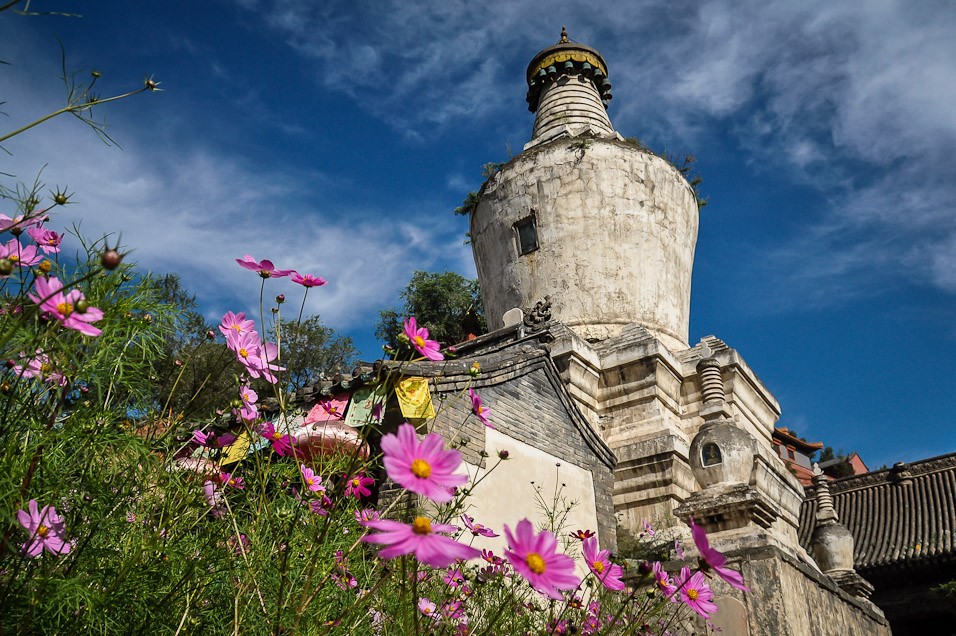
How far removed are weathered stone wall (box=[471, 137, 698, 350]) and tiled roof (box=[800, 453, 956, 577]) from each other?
5555 millimetres

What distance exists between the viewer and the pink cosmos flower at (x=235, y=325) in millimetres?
2172

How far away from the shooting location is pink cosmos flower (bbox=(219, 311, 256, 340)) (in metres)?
2.17

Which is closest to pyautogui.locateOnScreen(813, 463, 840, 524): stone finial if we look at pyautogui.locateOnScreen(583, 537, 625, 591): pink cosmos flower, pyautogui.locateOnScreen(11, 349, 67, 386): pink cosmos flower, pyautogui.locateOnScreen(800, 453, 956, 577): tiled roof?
pyautogui.locateOnScreen(800, 453, 956, 577): tiled roof

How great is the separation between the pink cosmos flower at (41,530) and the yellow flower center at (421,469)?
873mm

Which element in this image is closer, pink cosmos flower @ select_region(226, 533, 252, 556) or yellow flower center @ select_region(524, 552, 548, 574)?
yellow flower center @ select_region(524, 552, 548, 574)

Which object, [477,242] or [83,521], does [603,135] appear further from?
[83,521]

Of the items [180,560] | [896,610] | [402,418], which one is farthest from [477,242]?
[180,560]

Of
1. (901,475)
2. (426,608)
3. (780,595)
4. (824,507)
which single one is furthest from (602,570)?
(901,475)

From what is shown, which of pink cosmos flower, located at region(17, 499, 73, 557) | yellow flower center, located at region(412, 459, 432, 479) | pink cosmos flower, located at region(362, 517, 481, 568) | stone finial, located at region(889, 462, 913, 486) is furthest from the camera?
stone finial, located at region(889, 462, 913, 486)

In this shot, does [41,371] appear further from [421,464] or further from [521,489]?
[521,489]

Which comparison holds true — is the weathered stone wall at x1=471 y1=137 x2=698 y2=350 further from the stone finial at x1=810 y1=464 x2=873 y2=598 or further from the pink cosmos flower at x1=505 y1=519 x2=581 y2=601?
the pink cosmos flower at x1=505 y1=519 x2=581 y2=601

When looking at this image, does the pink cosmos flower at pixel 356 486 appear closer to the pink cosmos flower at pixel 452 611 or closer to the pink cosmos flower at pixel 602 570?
the pink cosmos flower at pixel 452 611

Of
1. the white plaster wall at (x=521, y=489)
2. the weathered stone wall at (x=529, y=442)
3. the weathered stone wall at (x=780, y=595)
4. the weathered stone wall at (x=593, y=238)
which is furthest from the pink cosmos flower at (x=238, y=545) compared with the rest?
the weathered stone wall at (x=593, y=238)

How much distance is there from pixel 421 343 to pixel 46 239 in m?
1.11
